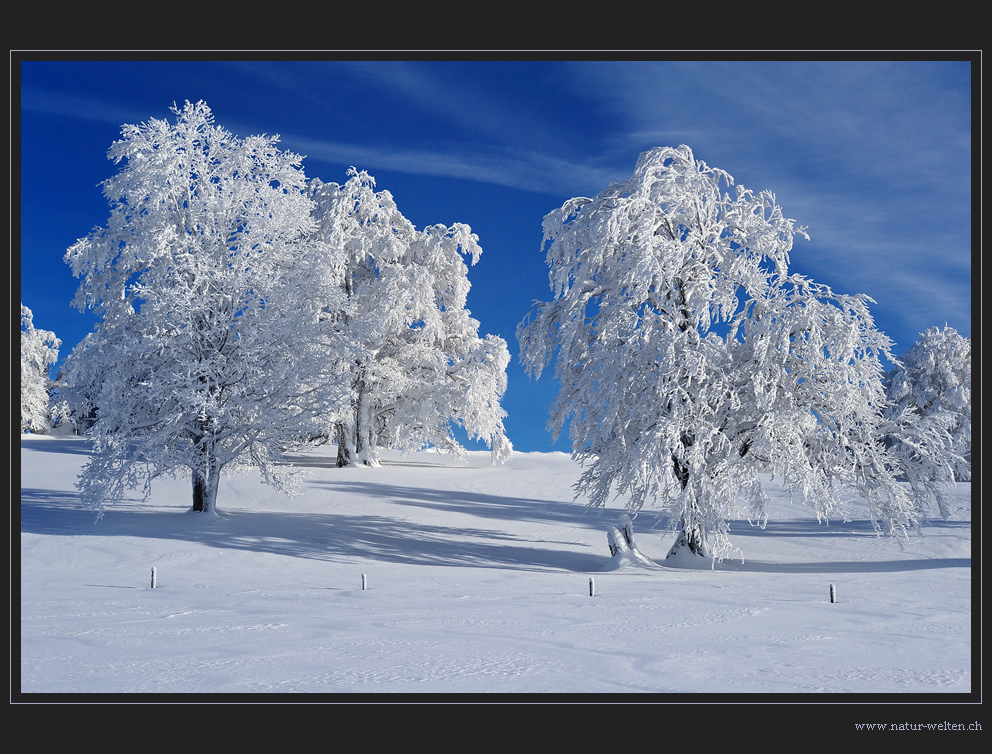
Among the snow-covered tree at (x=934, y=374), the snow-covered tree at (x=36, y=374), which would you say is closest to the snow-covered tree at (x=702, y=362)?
the snow-covered tree at (x=934, y=374)

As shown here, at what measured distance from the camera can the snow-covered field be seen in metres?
6.12

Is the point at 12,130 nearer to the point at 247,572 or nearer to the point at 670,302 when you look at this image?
the point at 247,572

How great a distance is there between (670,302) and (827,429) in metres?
4.68

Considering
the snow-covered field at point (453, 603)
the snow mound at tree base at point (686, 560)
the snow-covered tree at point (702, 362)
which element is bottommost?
the snow mound at tree base at point (686, 560)

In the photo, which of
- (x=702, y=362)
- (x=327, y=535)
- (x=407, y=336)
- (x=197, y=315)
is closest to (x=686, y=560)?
(x=702, y=362)

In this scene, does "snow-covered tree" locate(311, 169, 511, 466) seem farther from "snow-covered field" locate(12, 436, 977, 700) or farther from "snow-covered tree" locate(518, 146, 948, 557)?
"snow-covered tree" locate(518, 146, 948, 557)

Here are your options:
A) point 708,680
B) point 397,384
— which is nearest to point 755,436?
point 708,680

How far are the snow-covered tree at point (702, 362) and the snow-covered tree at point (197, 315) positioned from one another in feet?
26.3

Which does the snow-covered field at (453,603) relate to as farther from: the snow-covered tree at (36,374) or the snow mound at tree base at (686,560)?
the snow-covered tree at (36,374)

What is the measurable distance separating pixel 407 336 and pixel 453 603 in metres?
23.2

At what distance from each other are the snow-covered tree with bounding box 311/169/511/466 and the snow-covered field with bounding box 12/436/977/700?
7.02 m

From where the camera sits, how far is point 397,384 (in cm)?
3023

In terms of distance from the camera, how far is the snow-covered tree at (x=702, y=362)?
607 inches

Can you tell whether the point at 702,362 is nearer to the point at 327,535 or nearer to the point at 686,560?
the point at 686,560
